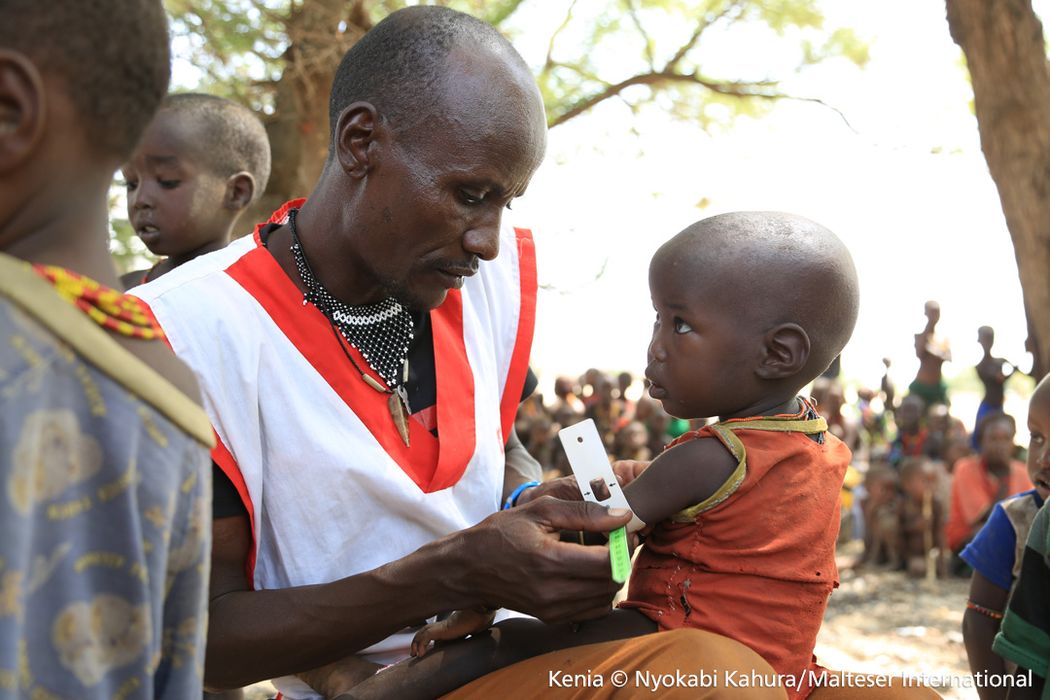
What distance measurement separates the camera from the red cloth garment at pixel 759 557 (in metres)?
1.95

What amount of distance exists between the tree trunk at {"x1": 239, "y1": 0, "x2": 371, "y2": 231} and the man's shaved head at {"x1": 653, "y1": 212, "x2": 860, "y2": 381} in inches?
162

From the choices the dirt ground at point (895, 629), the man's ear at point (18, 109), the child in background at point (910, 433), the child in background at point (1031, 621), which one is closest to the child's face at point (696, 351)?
the child in background at point (1031, 621)

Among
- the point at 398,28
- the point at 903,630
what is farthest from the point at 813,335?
the point at 903,630

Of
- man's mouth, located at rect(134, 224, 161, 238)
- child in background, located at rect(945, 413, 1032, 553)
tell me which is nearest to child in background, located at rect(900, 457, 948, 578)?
child in background, located at rect(945, 413, 1032, 553)

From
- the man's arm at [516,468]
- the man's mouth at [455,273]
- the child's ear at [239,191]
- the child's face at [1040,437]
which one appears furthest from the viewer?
the child's ear at [239,191]

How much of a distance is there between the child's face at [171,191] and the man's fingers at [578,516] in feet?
7.29

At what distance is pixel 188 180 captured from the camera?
3.52m

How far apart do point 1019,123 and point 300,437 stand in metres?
3.22

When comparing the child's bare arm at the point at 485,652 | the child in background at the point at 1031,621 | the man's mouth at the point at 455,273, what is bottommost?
the child in background at the point at 1031,621

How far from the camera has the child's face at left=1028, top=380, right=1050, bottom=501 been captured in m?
2.64

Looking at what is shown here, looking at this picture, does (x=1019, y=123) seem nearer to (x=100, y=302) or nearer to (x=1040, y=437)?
(x=1040, y=437)

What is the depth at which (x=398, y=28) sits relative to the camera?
212 cm

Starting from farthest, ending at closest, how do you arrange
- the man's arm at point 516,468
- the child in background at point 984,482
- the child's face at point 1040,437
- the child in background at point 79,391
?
the child in background at point 984,482 → the child's face at point 1040,437 → the man's arm at point 516,468 → the child in background at point 79,391

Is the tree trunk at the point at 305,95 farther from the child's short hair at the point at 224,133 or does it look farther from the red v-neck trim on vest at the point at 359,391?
the red v-neck trim on vest at the point at 359,391
